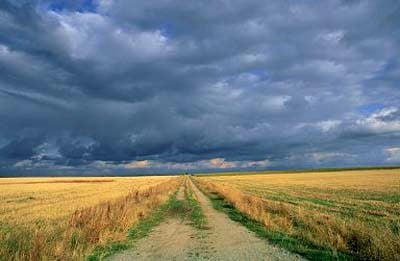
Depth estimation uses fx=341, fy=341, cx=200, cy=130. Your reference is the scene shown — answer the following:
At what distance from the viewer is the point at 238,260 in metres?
9.92

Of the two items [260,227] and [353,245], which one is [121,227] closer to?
[260,227]

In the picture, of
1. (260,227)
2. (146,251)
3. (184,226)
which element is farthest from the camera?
(184,226)

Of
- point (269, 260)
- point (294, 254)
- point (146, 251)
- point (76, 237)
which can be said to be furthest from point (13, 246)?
point (294, 254)

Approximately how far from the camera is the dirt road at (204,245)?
10492 millimetres

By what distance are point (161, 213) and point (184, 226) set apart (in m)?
5.82

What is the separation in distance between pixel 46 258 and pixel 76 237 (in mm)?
3053

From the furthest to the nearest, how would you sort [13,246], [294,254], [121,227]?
[121,227] < [294,254] < [13,246]

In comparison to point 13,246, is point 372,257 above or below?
below

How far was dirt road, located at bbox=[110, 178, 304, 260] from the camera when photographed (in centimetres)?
1049

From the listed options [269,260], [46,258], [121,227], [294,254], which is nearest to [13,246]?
[46,258]

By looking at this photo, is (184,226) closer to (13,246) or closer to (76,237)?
(76,237)

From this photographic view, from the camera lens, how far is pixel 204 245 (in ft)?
40.7

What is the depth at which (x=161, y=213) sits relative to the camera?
2267 centimetres

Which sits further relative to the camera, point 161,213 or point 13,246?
point 161,213
